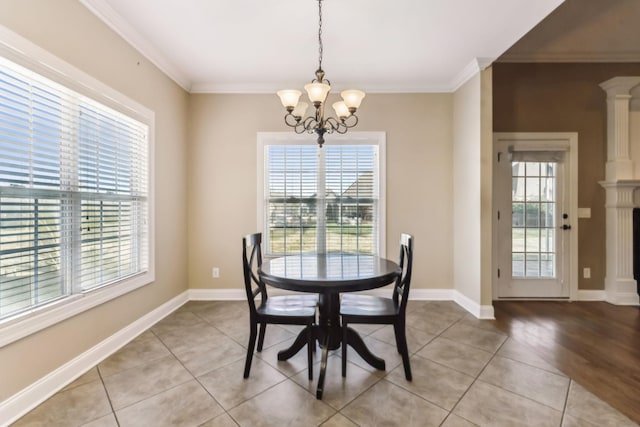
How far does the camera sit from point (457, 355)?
217 cm

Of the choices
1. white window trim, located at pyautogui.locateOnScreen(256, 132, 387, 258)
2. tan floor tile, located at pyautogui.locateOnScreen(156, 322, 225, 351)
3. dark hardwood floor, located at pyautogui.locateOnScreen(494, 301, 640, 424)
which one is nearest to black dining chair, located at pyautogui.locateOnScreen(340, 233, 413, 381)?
dark hardwood floor, located at pyautogui.locateOnScreen(494, 301, 640, 424)

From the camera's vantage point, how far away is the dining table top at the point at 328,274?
1.71 metres

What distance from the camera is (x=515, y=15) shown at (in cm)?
220

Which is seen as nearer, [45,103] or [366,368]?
[45,103]

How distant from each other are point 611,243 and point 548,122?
1.71 meters

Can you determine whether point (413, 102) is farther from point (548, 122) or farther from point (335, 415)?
point (335, 415)

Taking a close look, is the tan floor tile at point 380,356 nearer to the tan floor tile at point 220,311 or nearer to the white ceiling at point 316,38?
the tan floor tile at point 220,311

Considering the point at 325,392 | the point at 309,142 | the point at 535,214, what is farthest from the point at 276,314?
the point at 535,214

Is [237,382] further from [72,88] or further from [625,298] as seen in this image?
[625,298]

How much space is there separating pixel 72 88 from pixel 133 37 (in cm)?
87

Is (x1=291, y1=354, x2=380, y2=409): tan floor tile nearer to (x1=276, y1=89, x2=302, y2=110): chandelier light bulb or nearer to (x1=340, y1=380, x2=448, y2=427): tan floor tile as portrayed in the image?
(x1=340, y1=380, x2=448, y2=427): tan floor tile

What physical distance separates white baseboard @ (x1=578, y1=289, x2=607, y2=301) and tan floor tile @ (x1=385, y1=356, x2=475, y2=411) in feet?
9.12

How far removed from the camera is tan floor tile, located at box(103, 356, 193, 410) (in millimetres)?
1696

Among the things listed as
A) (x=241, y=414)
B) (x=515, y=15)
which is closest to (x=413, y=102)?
(x=515, y=15)
